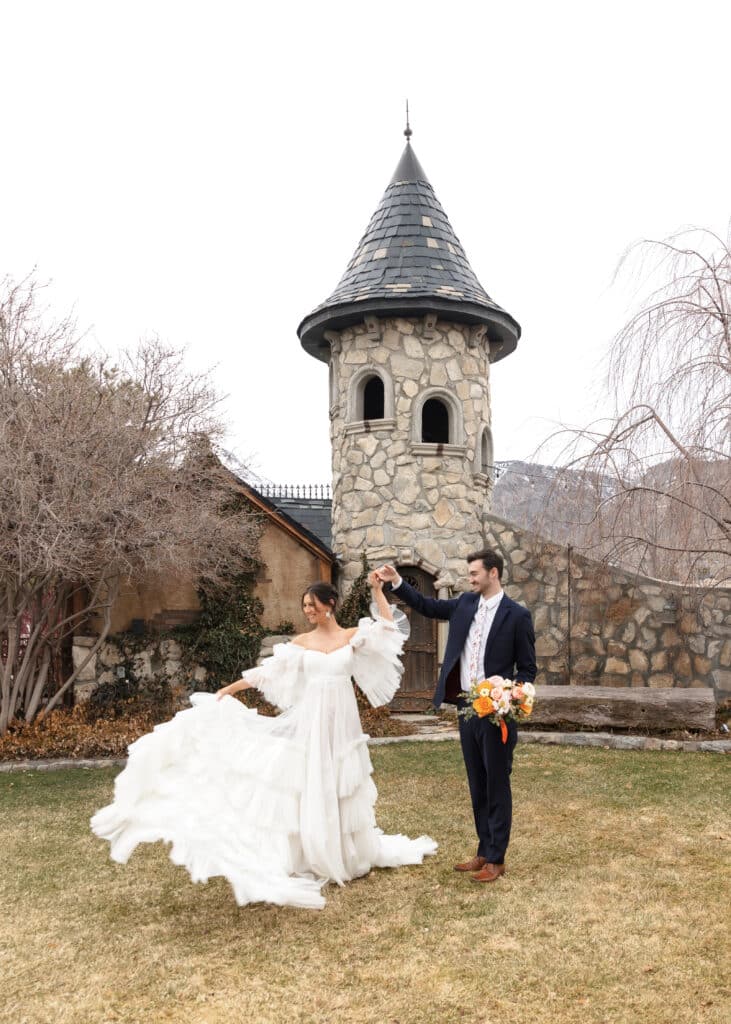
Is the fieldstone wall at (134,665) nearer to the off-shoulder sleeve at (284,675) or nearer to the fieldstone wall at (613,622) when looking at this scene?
the fieldstone wall at (613,622)

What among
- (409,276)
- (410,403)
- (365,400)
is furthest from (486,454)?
(409,276)

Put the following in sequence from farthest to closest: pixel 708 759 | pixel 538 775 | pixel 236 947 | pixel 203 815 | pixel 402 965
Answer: pixel 708 759, pixel 538 775, pixel 203 815, pixel 236 947, pixel 402 965

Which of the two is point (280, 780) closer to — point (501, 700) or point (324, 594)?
point (324, 594)

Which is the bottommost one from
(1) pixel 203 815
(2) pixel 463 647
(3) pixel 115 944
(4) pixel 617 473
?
(3) pixel 115 944

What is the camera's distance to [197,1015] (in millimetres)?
4113

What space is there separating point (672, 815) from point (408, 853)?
97.8 inches

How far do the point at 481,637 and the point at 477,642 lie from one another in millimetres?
48

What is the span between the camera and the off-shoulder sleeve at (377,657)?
19.8 ft

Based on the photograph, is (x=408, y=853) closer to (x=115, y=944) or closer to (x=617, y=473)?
(x=115, y=944)

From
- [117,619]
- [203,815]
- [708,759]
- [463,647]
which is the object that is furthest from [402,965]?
[117,619]

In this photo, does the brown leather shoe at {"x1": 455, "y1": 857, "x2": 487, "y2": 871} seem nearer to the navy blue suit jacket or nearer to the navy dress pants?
the navy dress pants

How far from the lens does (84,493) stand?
10750 mm

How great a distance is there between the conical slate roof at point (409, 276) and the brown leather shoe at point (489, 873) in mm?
9953

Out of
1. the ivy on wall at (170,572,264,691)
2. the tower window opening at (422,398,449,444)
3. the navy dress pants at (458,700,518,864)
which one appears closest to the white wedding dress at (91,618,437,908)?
the navy dress pants at (458,700,518,864)
